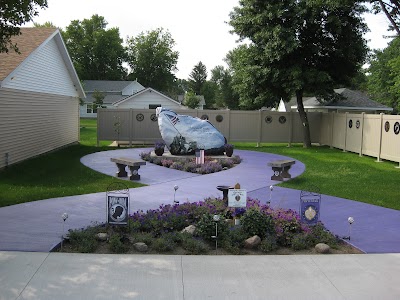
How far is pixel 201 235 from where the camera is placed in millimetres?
7699

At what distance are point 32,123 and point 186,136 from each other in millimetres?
6556

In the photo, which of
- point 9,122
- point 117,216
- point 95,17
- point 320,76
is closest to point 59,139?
point 9,122

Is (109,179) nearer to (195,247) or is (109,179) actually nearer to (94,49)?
(195,247)

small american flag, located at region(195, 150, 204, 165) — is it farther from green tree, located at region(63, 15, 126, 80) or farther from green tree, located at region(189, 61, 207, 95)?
green tree, located at region(189, 61, 207, 95)

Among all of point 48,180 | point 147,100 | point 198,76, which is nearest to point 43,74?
point 48,180

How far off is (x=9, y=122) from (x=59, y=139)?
7.31m

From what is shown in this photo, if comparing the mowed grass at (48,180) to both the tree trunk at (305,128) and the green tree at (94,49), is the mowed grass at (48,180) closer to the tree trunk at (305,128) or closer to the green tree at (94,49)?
the tree trunk at (305,128)

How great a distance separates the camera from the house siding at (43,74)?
16.9m

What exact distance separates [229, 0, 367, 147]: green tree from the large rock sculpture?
7.34 meters

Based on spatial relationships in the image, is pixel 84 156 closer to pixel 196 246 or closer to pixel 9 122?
pixel 9 122

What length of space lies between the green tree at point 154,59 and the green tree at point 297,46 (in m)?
57.8

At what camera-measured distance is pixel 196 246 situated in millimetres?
7215

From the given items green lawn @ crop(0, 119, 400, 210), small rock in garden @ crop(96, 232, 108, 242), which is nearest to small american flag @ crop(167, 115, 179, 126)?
green lawn @ crop(0, 119, 400, 210)

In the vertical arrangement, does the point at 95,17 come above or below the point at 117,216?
above
